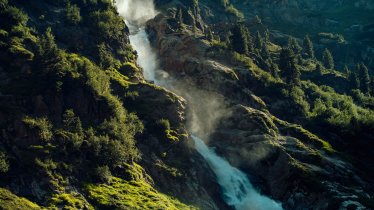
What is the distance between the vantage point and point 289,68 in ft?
489

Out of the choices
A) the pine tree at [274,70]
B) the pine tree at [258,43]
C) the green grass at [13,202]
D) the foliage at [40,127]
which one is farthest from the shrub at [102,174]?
the pine tree at [258,43]

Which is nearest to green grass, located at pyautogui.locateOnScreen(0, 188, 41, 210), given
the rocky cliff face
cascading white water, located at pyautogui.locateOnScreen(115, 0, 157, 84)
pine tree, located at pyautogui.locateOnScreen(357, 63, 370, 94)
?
the rocky cliff face

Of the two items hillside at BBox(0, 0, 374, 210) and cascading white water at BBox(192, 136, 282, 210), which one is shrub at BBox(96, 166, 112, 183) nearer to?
hillside at BBox(0, 0, 374, 210)

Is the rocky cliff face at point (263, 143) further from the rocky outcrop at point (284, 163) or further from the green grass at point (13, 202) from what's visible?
the green grass at point (13, 202)

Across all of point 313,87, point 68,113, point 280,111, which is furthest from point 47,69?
point 313,87

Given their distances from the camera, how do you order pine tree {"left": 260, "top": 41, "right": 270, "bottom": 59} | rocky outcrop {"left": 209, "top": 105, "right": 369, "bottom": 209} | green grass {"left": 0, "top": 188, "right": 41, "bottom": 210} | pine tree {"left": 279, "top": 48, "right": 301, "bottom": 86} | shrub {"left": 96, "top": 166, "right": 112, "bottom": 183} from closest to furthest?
1. green grass {"left": 0, "top": 188, "right": 41, "bottom": 210}
2. shrub {"left": 96, "top": 166, "right": 112, "bottom": 183}
3. rocky outcrop {"left": 209, "top": 105, "right": 369, "bottom": 209}
4. pine tree {"left": 279, "top": 48, "right": 301, "bottom": 86}
5. pine tree {"left": 260, "top": 41, "right": 270, "bottom": 59}

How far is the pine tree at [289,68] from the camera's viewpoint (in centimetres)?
14838

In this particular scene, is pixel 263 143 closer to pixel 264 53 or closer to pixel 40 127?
pixel 40 127

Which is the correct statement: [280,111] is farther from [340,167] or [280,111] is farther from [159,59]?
[159,59]

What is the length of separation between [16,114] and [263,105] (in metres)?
65.2

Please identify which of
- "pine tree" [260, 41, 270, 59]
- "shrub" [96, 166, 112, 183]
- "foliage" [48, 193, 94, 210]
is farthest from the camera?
"pine tree" [260, 41, 270, 59]

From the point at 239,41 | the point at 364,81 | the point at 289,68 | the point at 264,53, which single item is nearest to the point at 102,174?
the point at 289,68

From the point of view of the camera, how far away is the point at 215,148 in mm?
111125

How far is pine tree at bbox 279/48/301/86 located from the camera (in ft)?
487
